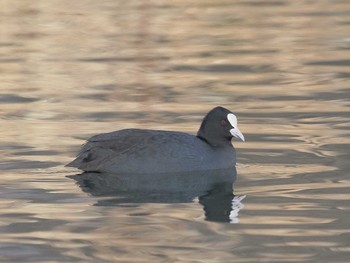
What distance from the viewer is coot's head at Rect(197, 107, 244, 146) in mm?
10852

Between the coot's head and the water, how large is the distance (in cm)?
30

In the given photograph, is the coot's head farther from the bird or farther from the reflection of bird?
the reflection of bird

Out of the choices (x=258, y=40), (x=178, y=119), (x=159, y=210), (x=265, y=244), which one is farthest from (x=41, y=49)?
(x=265, y=244)

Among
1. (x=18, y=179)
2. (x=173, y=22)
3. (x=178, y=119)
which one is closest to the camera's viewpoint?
(x=18, y=179)

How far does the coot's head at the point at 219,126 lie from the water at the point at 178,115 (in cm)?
30

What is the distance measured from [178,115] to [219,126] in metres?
2.13

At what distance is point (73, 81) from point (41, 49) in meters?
2.69

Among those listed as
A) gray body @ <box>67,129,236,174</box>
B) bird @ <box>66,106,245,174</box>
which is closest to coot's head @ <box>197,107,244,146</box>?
bird @ <box>66,106,245,174</box>

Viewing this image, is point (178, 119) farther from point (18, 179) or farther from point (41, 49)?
point (41, 49)

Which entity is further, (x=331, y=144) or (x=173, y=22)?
(x=173, y=22)

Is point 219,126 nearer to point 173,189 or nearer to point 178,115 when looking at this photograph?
point 173,189

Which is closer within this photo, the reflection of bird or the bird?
the reflection of bird

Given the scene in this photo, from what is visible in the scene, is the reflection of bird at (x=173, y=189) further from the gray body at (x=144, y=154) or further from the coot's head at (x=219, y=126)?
the coot's head at (x=219, y=126)

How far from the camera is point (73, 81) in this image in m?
15.3
